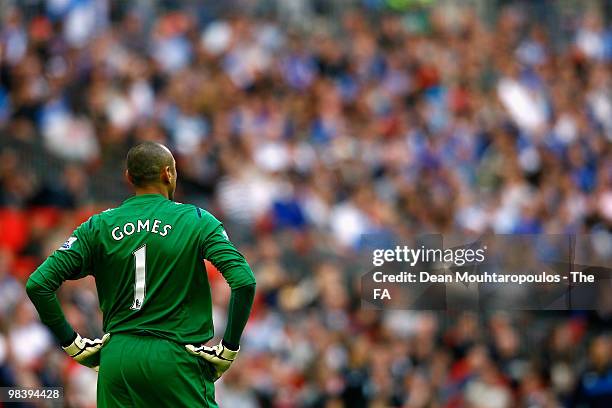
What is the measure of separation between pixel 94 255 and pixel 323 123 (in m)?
11.4

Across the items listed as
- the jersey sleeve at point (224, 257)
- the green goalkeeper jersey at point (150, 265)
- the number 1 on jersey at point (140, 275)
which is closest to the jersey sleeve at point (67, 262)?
the green goalkeeper jersey at point (150, 265)

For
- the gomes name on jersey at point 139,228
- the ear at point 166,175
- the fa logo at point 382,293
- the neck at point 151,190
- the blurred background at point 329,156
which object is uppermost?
the blurred background at point 329,156

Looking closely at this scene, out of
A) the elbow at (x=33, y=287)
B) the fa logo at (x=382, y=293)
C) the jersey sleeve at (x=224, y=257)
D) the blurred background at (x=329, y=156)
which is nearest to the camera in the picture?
the jersey sleeve at (x=224, y=257)

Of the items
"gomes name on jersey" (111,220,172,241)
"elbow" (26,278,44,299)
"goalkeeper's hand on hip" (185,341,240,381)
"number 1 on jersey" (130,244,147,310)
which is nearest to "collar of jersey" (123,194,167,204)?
"gomes name on jersey" (111,220,172,241)

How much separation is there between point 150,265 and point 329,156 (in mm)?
10770

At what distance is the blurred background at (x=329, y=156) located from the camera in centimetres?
1362

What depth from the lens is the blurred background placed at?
44.7ft

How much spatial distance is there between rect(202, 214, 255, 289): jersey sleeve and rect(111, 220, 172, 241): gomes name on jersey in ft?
0.64

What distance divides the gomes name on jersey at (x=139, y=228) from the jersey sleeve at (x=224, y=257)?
20 centimetres

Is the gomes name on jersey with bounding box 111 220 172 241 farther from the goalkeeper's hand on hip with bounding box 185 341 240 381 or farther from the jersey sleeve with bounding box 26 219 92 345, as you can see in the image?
Answer: the goalkeeper's hand on hip with bounding box 185 341 240 381

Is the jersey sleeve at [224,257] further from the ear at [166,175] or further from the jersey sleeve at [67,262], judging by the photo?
the jersey sleeve at [67,262]

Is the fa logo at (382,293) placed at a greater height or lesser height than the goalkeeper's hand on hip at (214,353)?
greater

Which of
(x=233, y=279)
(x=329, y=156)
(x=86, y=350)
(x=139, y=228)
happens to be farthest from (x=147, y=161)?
(x=329, y=156)

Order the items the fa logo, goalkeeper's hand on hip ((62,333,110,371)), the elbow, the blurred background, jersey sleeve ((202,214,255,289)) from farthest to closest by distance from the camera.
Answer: the blurred background, the fa logo, goalkeeper's hand on hip ((62,333,110,371)), the elbow, jersey sleeve ((202,214,255,289))
